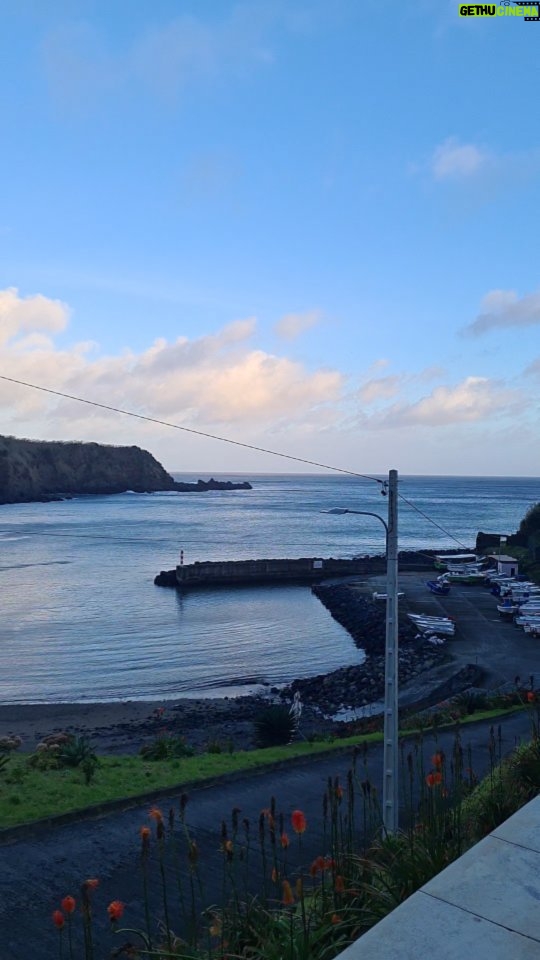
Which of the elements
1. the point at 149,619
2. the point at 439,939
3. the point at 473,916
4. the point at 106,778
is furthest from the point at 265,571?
the point at 439,939

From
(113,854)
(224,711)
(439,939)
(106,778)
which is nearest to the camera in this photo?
(439,939)

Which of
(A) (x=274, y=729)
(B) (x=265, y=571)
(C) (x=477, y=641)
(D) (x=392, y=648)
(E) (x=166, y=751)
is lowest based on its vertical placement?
(C) (x=477, y=641)

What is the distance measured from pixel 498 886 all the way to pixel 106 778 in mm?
8364

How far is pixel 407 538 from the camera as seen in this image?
3915 inches

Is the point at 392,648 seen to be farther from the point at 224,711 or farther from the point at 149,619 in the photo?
the point at 149,619

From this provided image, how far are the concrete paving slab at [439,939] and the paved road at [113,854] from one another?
2.94m

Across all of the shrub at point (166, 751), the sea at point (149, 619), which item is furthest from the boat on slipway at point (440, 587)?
the shrub at point (166, 751)

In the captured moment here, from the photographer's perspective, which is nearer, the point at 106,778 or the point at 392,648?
the point at 392,648

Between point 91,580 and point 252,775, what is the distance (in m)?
43.3

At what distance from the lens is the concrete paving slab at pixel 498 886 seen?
3602 millimetres

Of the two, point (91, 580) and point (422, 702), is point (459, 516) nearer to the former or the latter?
point (91, 580)

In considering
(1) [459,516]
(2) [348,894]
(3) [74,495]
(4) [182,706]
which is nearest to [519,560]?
(4) [182,706]

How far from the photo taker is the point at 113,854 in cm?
857

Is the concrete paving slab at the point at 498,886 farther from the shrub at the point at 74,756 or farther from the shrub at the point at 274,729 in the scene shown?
the shrub at the point at 274,729
